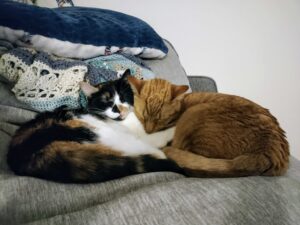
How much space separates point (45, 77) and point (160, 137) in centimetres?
46

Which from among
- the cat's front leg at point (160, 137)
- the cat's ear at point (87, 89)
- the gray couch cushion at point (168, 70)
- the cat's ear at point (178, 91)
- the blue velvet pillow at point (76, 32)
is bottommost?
the cat's front leg at point (160, 137)

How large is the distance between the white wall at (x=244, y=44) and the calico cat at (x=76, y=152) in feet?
4.15

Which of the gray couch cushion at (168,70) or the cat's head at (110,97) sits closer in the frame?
the cat's head at (110,97)

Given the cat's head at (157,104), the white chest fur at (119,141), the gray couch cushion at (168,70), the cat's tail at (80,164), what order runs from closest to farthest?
the cat's tail at (80,164), the white chest fur at (119,141), the cat's head at (157,104), the gray couch cushion at (168,70)

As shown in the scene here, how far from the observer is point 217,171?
2.60 feet

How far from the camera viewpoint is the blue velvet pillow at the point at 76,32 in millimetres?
1117

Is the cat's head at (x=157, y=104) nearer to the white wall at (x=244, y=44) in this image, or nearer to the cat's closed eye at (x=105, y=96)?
the cat's closed eye at (x=105, y=96)

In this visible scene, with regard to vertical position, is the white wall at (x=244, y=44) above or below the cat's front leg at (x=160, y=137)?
above

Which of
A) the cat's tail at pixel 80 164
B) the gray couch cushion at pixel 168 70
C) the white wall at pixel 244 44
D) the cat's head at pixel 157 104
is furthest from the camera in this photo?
the white wall at pixel 244 44

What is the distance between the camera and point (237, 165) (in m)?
0.80

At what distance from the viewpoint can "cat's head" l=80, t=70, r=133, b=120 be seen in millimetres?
1126

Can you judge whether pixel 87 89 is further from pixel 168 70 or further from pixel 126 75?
pixel 168 70

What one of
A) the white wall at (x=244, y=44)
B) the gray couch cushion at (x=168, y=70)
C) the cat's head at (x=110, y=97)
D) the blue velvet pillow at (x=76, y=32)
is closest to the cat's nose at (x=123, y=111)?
the cat's head at (x=110, y=97)

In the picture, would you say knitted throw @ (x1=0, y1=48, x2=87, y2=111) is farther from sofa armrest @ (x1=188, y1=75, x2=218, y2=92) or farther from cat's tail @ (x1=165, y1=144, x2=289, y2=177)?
sofa armrest @ (x1=188, y1=75, x2=218, y2=92)
